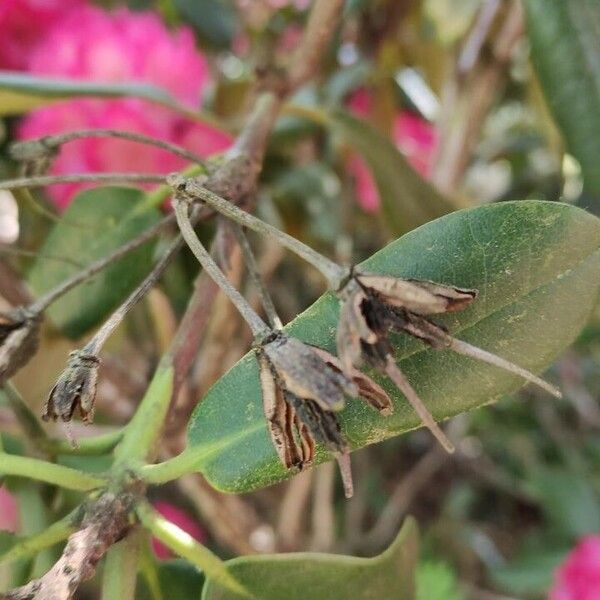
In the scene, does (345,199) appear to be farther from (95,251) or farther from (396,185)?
(95,251)

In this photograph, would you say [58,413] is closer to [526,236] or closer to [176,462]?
[176,462]

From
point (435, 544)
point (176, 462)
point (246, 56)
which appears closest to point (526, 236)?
point (176, 462)

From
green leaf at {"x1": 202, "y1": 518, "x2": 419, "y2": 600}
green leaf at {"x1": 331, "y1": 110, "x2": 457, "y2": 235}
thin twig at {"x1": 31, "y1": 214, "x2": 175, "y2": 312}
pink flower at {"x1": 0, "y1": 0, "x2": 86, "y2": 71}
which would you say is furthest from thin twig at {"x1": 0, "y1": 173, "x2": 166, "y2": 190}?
pink flower at {"x1": 0, "y1": 0, "x2": 86, "y2": 71}

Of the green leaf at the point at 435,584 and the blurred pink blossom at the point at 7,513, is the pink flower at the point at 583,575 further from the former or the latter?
the blurred pink blossom at the point at 7,513

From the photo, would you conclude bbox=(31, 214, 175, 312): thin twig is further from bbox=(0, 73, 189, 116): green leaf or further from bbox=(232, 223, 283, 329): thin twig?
bbox=(0, 73, 189, 116): green leaf

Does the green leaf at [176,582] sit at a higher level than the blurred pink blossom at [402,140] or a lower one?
lower

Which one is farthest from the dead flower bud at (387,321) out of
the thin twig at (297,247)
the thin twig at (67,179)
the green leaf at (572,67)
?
the green leaf at (572,67)

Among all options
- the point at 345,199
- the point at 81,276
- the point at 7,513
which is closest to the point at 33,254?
the point at 81,276
